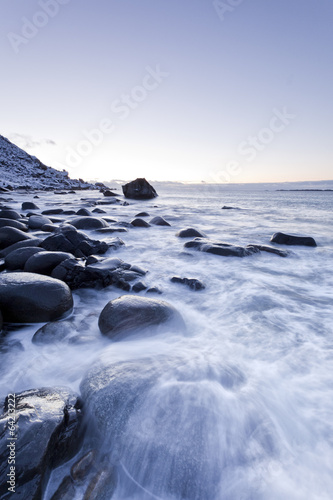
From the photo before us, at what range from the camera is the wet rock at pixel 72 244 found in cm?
449

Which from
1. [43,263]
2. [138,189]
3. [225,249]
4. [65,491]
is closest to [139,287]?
[43,263]

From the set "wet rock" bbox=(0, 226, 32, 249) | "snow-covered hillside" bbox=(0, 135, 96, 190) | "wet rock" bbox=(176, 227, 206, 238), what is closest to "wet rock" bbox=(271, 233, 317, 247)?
"wet rock" bbox=(176, 227, 206, 238)

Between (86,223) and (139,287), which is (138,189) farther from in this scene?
(139,287)

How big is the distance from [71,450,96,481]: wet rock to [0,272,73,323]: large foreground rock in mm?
1584

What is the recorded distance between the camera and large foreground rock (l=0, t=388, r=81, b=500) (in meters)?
1.10

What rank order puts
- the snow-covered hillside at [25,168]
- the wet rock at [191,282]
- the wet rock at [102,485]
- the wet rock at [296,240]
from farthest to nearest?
the snow-covered hillside at [25,168], the wet rock at [296,240], the wet rock at [191,282], the wet rock at [102,485]

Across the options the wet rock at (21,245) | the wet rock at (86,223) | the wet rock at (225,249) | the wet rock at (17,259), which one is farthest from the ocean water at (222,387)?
the wet rock at (86,223)

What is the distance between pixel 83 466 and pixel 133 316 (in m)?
1.30

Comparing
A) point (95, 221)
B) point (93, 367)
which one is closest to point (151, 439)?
point (93, 367)

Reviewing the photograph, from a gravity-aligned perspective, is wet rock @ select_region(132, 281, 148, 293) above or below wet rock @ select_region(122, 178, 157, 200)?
below

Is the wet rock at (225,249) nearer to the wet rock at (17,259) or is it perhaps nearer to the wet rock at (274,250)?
the wet rock at (274,250)

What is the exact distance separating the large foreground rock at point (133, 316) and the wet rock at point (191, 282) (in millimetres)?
1049

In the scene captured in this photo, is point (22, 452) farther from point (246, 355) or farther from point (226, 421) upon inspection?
point (246, 355)

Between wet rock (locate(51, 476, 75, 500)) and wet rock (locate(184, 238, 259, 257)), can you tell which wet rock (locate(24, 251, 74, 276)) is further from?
wet rock (locate(184, 238, 259, 257))
